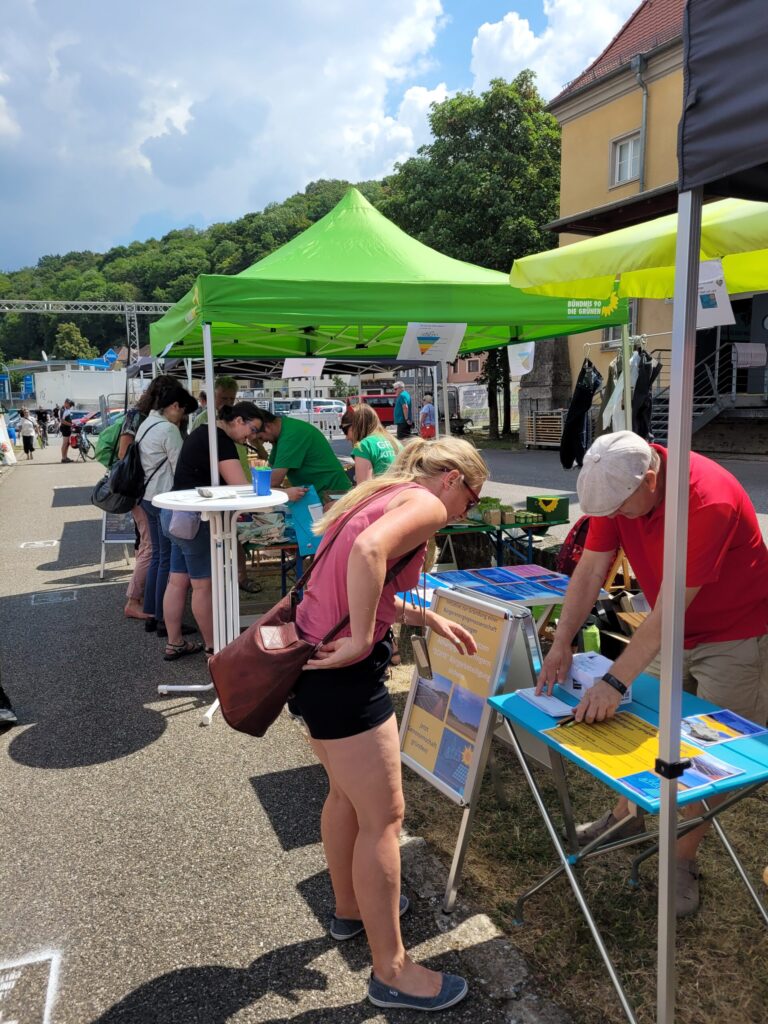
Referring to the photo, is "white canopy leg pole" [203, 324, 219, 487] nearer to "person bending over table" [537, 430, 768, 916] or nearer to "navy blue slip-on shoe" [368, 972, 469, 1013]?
"person bending over table" [537, 430, 768, 916]

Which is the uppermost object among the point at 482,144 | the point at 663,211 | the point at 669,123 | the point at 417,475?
the point at 482,144

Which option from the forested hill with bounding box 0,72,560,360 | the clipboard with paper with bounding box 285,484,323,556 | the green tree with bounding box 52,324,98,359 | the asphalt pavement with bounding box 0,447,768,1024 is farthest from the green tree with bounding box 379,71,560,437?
the green tree with bounding box 52,324,98,359

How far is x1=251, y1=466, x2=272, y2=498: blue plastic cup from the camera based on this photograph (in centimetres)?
427

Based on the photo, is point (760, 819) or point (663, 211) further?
point (663, 211)

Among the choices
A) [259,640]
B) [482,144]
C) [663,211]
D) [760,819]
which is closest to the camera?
[259,640]

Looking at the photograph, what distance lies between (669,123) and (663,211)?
4.51 metres

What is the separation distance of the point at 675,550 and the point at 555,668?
766mm

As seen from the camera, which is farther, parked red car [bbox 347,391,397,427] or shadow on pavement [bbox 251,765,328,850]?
parked red car [bbox 347,391,397,427]

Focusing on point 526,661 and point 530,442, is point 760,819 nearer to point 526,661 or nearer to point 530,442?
point 526,661

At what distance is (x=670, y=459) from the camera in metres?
1.62

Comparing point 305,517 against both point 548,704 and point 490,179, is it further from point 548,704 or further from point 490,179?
point 490,179

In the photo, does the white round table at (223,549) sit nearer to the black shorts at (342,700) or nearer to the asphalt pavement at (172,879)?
the asphalt pavement at (172,879)

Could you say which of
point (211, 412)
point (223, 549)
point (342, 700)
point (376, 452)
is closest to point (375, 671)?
point (342, 700)

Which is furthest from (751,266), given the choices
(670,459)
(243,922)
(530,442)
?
(530,442)
